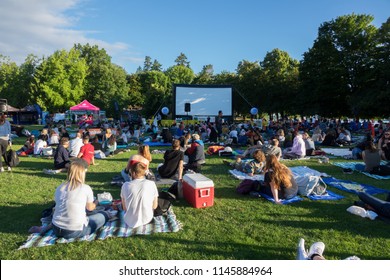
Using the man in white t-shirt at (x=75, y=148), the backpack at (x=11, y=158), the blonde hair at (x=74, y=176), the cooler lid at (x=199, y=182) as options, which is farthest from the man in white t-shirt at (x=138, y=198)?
the backpack at (x=11, y=158)

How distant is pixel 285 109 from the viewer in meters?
35.8

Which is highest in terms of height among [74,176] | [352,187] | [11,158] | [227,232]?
[74,176]

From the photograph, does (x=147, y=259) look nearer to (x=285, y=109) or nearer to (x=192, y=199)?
(x=192, y=199)

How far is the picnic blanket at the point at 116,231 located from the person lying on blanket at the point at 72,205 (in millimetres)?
110

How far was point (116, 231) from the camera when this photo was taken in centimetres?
409

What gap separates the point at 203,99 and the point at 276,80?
46.4ft

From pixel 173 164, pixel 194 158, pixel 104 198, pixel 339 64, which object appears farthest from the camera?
pixel 339 64

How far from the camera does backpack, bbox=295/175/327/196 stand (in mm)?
5792

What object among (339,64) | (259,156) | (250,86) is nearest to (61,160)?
(259,156)

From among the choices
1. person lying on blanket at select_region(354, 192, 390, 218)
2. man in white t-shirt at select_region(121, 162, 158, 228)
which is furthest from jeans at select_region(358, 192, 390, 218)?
man in white t-shirt at select_region(121, 162, 158, 228)

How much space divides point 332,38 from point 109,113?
31.1 metres

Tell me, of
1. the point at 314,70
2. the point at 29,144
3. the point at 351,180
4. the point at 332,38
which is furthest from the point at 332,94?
the point at 29,144

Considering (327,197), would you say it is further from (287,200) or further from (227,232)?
(227,232)

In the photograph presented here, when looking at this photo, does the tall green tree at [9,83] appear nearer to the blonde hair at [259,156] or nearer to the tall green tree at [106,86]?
the tall green tree at [106,86]
